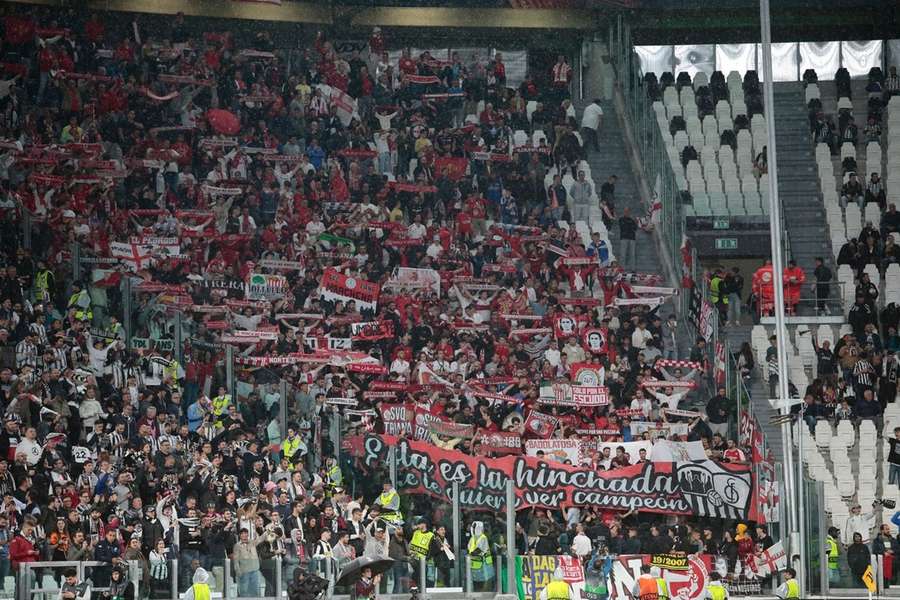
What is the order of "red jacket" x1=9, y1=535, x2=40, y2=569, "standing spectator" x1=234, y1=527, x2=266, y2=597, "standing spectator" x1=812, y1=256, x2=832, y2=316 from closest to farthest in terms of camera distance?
"red jacket" x1=9, y1=535, x2=40, y2=569 < "standing spectator" x1=234, y1=527, x2=266, y2=597 < "standing spectator" x1=812, y1=256, x2=832, y2=316

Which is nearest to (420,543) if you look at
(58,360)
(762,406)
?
(58,360)

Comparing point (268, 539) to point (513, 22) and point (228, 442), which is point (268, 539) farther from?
point (513, 22)

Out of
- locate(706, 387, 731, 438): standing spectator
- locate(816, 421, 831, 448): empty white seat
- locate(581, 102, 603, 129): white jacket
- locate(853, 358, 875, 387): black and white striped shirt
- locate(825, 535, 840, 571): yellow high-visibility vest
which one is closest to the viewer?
locate(825, 535, 840, 571): yellow high-visibility vest

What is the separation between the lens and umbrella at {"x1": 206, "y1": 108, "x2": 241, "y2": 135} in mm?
40375

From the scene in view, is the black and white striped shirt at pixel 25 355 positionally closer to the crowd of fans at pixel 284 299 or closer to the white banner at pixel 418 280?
the crowd of fans at pixel 284 299

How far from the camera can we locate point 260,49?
145ft

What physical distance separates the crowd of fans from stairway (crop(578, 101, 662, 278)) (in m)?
0.25

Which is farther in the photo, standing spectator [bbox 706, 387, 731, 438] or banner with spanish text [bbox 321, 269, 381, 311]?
banner with spanish text [bbox 321, 269, 381, 311]

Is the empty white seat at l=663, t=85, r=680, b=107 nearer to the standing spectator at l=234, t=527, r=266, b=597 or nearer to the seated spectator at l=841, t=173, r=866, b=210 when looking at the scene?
the seated spectator at l=841, t=173, r=866, b=210

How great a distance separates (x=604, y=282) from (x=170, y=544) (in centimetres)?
1415

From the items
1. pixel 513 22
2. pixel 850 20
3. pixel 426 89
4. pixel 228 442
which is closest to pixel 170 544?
pixel 228 442

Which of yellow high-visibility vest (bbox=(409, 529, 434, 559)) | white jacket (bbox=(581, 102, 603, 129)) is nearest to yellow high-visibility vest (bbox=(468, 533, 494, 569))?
yellow high-visibility vest (bbox=(409, 529, 434, 559))

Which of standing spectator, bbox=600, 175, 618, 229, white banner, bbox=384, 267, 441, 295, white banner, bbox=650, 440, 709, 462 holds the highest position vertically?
standing spectator, bbox=600, 175, 618, 229

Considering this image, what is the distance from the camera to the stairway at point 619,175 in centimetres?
3956
